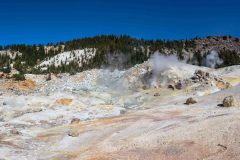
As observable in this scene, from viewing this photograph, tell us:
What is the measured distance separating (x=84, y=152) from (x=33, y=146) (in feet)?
13.3

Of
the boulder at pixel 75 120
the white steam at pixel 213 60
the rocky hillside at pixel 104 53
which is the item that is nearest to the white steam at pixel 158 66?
the boulder at pixel 75 120

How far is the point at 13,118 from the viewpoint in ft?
113

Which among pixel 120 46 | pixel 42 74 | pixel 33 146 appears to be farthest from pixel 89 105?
pixel 120 46

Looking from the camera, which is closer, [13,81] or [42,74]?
[13,81]

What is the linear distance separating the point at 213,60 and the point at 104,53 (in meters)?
23.8

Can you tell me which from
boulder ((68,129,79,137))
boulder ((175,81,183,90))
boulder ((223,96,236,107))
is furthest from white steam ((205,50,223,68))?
boulder ((68,129,79,137))

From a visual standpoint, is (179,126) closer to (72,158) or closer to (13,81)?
(72,158)

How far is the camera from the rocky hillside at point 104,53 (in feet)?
264

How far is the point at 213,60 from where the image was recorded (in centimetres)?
8450

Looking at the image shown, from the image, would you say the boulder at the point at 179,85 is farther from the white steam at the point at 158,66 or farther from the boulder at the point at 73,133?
the boulder at the point at 73,133

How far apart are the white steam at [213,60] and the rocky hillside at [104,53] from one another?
60cm

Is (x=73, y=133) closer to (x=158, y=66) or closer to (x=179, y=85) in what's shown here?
(x=179, y=85)

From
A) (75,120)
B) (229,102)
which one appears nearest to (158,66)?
(75,120)

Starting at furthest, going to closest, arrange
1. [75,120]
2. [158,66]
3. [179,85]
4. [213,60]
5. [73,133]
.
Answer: [213,60]
[158,66]
[179,85]
[75,120]
[73,133]
